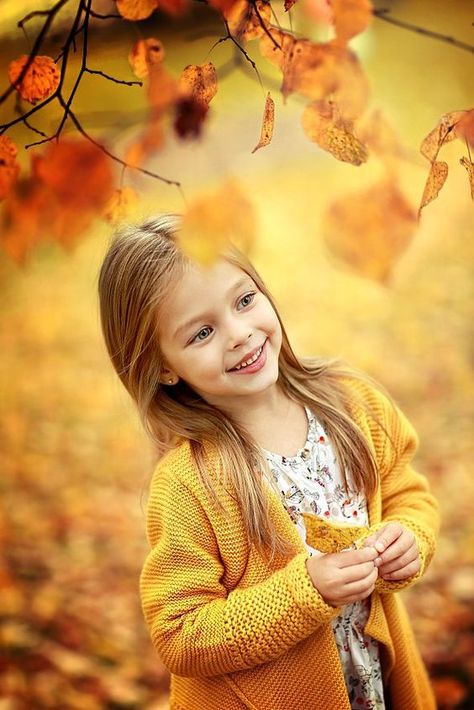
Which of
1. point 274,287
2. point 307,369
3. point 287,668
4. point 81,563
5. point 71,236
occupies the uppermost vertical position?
point 274,287

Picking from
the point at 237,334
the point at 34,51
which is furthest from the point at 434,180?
the point at 34,51

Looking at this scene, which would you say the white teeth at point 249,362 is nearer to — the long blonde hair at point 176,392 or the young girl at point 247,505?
the young girl at point 247,505

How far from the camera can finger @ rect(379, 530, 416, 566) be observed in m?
1.26

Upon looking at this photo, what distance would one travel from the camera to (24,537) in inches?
104

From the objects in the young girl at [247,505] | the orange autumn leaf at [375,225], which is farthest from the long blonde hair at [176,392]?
the orange autumn leaf at [375,225]

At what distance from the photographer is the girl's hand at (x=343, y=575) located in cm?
119

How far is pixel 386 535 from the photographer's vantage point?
126 centimetres

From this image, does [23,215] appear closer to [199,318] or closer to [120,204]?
[120,204]

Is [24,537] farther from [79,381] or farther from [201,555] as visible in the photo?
[201,555]

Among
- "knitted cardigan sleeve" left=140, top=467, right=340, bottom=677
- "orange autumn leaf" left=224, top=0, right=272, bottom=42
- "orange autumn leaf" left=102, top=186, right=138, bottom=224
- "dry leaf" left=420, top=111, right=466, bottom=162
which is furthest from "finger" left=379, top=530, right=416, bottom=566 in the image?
"orange autumn leaf" left=224, top=0, right=272, bottom=42

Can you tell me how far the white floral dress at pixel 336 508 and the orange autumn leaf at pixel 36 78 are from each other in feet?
2.05

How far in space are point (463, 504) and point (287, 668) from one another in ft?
4.37

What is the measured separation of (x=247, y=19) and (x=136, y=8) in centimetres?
16

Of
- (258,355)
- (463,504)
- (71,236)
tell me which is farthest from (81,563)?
(258,355)
